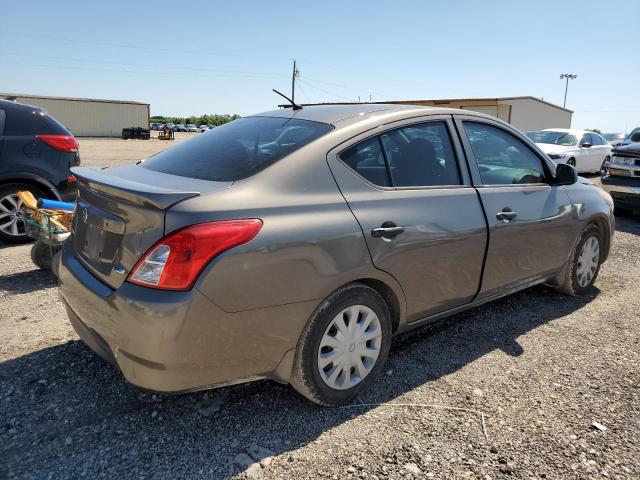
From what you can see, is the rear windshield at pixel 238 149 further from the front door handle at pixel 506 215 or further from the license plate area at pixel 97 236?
the front door handle at pixel 506 215

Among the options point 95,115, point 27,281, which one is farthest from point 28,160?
point 95,115

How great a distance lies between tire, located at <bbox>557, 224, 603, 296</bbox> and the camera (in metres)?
4.48

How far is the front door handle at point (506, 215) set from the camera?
3.49 m

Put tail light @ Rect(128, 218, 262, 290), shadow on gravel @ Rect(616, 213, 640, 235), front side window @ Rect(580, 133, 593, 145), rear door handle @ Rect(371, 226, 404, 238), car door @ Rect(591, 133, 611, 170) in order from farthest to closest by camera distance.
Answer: car door @ Rect(591, 133, 611, 170), front side window @ Rect(580, 133, 593, 145), shadow on gravel @ Rect(616, 213, 640, 235), rear door handle @ Rect(371, 226, 404, 238), tail light @ Rect(128, 218, 262, 290)

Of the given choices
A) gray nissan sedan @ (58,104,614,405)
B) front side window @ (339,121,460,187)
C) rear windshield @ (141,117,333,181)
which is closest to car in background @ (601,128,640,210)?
gray nissan sedan @ (58,104,614,405)

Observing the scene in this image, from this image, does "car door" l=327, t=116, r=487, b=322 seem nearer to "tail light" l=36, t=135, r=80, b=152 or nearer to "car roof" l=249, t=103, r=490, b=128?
"car roof" l=249, t=103, r=490, b=128

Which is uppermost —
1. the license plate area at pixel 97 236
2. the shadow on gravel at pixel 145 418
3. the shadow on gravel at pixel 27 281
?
the license plate area at pixel 97 236

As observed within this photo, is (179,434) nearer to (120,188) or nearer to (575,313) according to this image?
(120,188)

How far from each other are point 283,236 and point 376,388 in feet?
4.07

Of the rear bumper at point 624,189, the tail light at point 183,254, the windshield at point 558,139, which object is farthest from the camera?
the windshield at point 558,139

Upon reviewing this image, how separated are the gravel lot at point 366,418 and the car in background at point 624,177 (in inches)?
241

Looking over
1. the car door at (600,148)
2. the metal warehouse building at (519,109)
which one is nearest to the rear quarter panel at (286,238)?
the car door at (600,148)

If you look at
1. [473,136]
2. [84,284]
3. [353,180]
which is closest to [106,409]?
[84,284]

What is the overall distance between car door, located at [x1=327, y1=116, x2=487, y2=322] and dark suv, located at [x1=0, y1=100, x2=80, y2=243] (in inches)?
176
